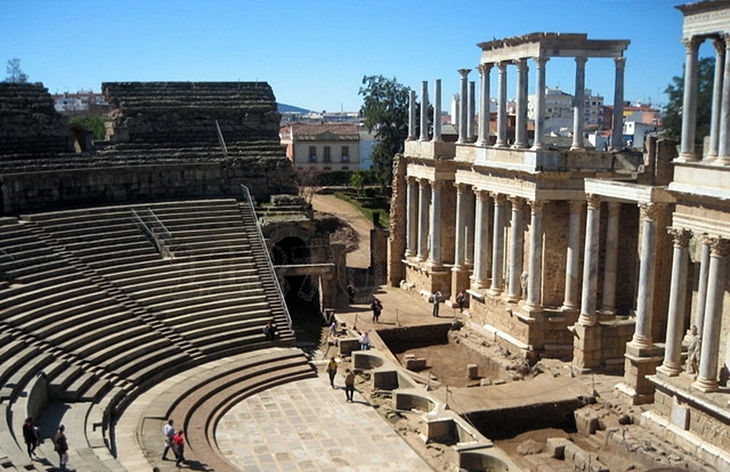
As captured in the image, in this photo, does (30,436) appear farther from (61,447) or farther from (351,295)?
(351,295)

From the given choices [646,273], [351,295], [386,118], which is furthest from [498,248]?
[386,118]

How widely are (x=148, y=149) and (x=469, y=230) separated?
14.1 meters

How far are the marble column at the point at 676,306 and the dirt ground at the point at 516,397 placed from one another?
1.86 m

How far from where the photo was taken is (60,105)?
95062 mm

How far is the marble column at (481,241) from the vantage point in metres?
29.5

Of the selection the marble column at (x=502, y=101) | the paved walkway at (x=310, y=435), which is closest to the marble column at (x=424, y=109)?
the marble column at (x=502, y=101)

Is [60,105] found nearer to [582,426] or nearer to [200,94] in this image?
[200,94]

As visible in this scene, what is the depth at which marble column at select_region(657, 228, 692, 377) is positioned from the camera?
1914 centimetres

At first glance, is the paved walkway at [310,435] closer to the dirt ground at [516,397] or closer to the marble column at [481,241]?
the dirt ground at [516,397]

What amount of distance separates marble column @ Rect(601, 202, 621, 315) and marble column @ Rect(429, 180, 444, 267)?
31.3 feet

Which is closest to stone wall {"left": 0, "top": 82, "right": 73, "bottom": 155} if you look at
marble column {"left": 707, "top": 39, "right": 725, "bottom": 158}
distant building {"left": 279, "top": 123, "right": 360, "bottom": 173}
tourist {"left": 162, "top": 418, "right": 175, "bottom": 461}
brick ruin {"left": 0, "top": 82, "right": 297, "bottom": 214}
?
brick ruin {"left": 0, "top": 82, "right": 297, "bottom": 214}

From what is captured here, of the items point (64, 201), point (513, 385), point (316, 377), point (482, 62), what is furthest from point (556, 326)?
point (64, 201)

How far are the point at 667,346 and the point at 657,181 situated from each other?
Answer: 5.97 meters

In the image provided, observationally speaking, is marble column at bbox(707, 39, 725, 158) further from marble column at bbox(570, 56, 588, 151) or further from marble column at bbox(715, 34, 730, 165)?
marble column at bbox(570, 56, 588, 151)
